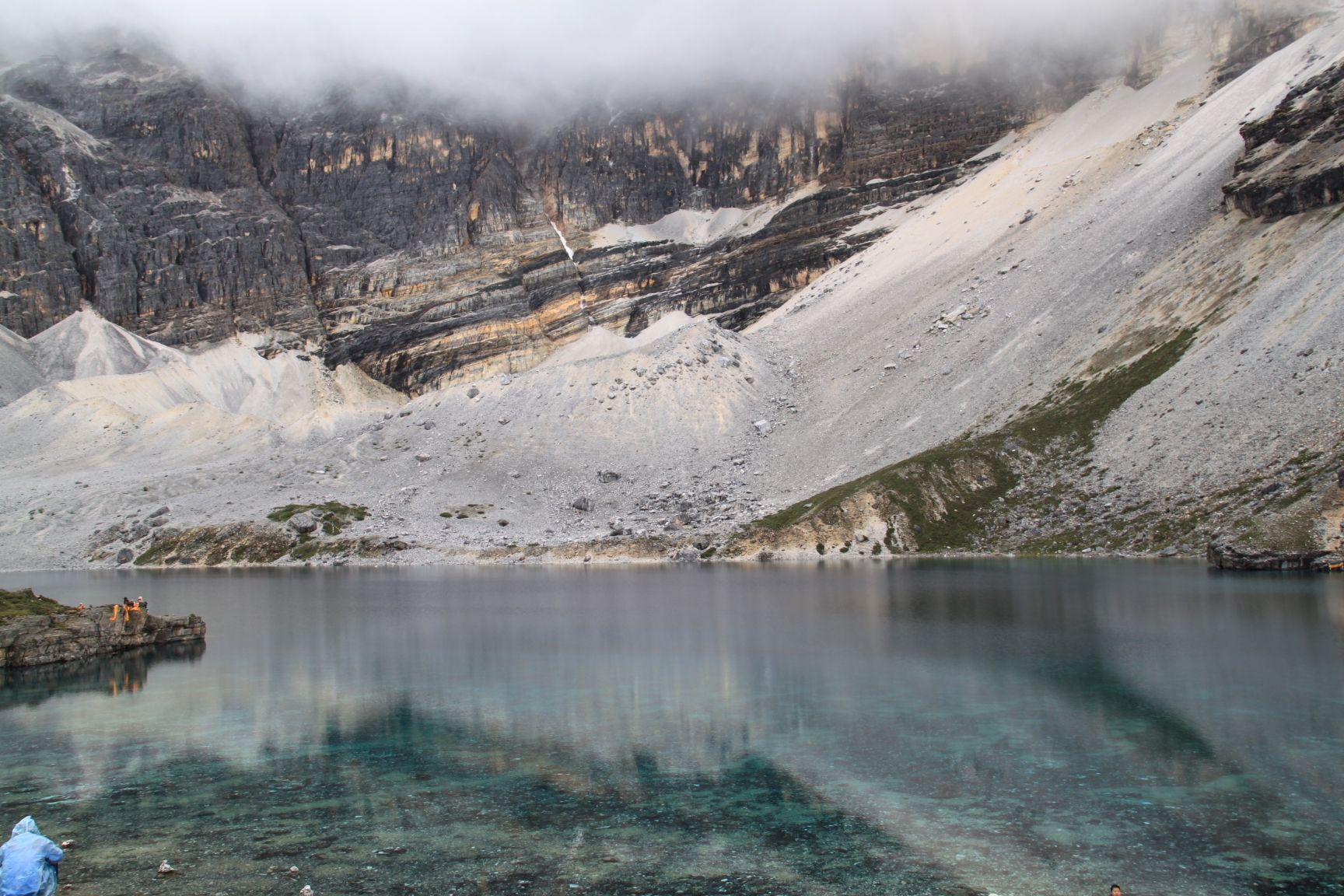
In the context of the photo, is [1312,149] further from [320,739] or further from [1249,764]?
[320,739]

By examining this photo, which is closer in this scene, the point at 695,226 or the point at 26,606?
the point at 26,606

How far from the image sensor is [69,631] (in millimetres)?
37875

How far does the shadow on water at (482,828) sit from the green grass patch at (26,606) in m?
21.9

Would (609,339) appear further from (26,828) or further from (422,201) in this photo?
(26,828)

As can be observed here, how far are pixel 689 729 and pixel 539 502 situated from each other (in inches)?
3215

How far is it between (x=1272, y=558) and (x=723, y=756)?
1735 inches

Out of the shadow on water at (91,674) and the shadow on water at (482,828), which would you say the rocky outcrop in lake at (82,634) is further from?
the shadow on water at (482,828)

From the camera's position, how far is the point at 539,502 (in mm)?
103438

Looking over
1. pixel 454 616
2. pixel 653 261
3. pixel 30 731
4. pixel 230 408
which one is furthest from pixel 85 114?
pixel 30 731

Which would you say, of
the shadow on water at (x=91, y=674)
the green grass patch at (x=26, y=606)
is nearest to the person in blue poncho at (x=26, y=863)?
the shadow on water at (x=91, y=674)

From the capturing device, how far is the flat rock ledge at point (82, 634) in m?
35.8

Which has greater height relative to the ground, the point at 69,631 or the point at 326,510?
the point at 326,510

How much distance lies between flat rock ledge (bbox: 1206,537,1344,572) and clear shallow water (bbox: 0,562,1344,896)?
10957 millimetres

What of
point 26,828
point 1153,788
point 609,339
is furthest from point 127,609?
point 609,339
